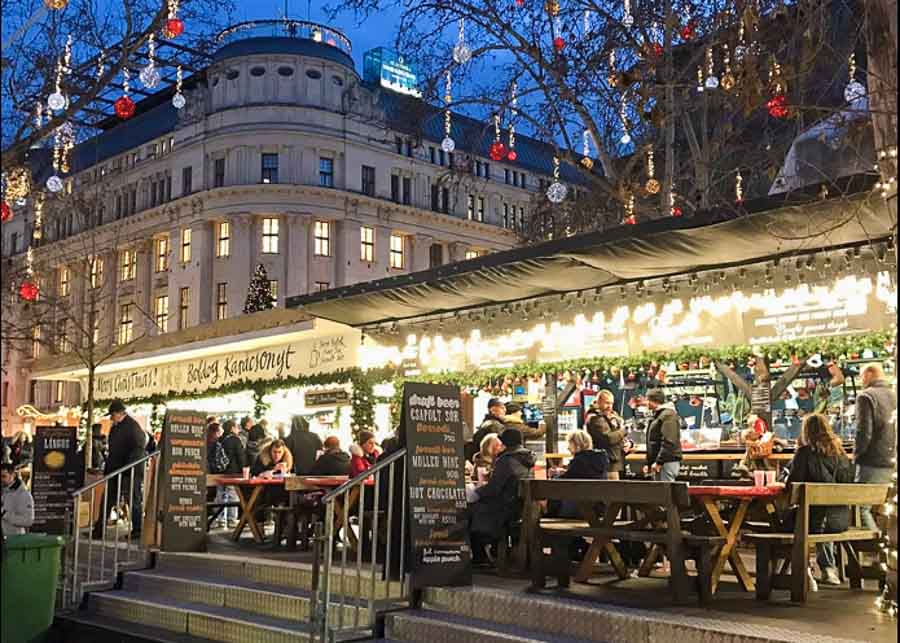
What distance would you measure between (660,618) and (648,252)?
5214 millimetres

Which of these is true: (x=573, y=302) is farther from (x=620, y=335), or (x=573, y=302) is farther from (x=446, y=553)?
(x=446, y=553)

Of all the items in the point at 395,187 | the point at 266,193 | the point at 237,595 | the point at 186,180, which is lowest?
the point at 237,595

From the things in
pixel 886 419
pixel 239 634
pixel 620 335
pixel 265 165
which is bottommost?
pixel 239 634

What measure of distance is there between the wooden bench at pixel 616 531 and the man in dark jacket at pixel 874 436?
1.61 meters

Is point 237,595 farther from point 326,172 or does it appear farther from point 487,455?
point 326,172

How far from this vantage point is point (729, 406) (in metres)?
17.2

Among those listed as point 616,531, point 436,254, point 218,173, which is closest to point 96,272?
point 218,173

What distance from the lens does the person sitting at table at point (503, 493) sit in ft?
28.1

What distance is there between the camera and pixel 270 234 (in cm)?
4562

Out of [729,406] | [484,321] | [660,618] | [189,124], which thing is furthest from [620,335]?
[189,124]

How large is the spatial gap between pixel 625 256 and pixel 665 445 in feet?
6.95

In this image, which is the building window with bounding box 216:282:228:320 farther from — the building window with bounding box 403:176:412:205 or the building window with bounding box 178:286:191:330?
the building window with bounding box 403:176:412:205

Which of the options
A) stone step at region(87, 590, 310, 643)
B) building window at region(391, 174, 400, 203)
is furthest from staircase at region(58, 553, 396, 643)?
building window at region(391, 174, 400, 203)

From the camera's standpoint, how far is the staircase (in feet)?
26.1
